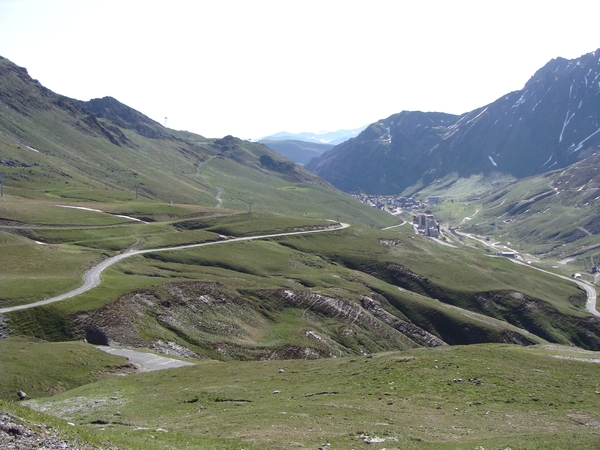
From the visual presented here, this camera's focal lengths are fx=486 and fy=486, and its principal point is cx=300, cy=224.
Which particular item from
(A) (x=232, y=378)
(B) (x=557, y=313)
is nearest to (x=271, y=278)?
(A) (x=232, y=378)

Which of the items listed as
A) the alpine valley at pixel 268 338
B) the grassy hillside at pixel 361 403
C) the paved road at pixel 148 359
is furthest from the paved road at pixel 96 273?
the grassy hillside at pixel 361 403

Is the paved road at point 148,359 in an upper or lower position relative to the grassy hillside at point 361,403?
lower

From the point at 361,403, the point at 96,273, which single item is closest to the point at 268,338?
the point at 96,273

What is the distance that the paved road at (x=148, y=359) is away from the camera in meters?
61.5

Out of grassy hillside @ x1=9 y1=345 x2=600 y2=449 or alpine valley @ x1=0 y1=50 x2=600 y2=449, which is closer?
grassy hillside @ x1=9 y1=345 x2=600 y2=449

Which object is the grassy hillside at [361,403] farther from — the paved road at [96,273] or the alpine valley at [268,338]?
the paved road at [96,273]

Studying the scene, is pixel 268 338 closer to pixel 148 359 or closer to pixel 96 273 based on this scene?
pixel 148 359

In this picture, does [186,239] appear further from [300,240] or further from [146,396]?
[146,396]

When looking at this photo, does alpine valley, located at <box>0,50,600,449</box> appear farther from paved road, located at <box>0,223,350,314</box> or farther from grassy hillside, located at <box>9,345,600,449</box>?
paved road, located at <box>0,223,350,314</box>

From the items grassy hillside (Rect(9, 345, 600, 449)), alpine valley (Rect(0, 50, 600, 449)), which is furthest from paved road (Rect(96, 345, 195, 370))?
grassy hillside (Rect(9, 345, 600, 449))

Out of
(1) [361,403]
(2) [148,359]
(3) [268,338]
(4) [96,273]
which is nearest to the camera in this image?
(1) [361,403]

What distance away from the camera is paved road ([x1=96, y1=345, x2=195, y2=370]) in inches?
2421

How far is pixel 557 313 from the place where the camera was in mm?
150750

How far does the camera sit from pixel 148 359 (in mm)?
64125
